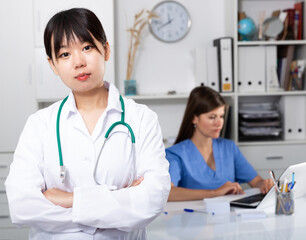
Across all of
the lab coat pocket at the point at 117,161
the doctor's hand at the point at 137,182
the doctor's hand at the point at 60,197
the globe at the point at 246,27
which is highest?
the globe at the point at 246,27

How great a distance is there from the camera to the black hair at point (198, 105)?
2.63 meters

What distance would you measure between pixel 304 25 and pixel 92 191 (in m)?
2.72

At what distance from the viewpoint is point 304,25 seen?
3.40m

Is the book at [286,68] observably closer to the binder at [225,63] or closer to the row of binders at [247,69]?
the row of binders at [247,69]

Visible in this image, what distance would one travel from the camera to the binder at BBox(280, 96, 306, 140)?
132 inches

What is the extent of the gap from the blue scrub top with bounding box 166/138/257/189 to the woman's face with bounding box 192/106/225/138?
8 centimetres

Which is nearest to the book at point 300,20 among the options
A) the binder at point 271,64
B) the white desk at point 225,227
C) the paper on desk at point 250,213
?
the binder at point 271,64

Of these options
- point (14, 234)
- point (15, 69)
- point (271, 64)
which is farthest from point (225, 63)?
point (14, 234)

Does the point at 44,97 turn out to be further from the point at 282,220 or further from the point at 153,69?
the point at 282,220

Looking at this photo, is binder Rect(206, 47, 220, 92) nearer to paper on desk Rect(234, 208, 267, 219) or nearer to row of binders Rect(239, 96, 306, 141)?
row of binders Rect(239, 96, 306, 141)

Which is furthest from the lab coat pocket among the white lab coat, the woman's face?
the woman's face

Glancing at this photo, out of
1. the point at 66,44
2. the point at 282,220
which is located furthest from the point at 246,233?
the point at 66,44

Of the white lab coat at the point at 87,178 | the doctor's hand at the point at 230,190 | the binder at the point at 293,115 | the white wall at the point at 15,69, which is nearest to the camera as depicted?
the white lab coat at the point at 87,178

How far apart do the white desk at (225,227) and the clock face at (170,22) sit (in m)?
1.83
